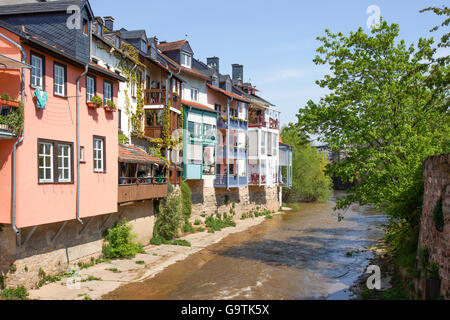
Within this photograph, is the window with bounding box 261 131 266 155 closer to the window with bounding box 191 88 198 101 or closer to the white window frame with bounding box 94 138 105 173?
the window with bounding box 191 88 198 101

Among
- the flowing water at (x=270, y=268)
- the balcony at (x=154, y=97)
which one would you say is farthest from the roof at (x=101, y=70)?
the flowing water at (x=270, y=268)

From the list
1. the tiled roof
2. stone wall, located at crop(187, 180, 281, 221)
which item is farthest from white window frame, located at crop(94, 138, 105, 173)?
the tiled roof

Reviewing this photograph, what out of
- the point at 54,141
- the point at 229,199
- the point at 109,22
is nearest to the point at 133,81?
the point at 109,22

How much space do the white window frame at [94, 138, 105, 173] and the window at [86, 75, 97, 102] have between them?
200 centimetres

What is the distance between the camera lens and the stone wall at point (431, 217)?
10.8 metres

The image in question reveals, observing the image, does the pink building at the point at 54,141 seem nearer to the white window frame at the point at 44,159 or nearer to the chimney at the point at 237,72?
the white window frame at the point at 44,159

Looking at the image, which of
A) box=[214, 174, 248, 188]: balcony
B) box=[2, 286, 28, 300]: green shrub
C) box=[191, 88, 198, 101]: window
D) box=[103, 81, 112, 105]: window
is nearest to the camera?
box=[2, 286, 28, 300]: green shrub

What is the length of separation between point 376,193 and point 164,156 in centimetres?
1508

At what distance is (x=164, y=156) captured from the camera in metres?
29.2

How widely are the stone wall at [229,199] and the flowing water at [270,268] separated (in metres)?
3.88

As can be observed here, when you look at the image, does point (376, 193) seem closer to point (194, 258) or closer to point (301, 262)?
point (301, 262)

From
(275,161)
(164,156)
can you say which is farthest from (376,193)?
(275,161)

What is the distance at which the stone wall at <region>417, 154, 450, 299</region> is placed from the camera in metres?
10.8

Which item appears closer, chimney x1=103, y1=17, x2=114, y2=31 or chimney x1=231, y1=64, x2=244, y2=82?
chimney x1=103, y1=17, x2=114, y2=31
